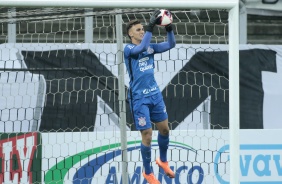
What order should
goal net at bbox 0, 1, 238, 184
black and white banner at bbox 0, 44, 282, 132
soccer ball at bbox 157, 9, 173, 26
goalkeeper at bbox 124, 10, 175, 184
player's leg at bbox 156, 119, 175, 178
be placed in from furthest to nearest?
black and white banner at bbox 0, 44, 282, 132 < goal net at bbox 0, 1, 238, 184 < player's leg at bbox 156, 119, 175, 178 < goalkeeper at bbox 124, 10, 175, 184 < soccer ball at bbox 157, 9, 173, 26

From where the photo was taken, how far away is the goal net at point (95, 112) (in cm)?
750

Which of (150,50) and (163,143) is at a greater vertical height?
(150,50)

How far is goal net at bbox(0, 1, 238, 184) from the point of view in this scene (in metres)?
7.50

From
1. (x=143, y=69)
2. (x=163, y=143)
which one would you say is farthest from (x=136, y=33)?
(x=163, y=143)

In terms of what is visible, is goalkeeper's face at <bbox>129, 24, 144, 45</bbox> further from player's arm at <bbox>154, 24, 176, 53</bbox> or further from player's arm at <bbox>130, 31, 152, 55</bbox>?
player's arm at <bbox>130, 31, 152, 55</bbox>

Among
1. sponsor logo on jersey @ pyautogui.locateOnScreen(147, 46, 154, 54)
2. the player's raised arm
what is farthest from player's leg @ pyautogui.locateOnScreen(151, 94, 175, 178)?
the player's raised arm

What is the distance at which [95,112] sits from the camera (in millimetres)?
7941

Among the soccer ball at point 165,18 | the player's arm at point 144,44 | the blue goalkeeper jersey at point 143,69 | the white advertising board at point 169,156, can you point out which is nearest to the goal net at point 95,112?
the white advertising board at point 169,156

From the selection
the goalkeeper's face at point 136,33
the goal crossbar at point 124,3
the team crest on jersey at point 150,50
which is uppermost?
the goal crossbar at point 124,3

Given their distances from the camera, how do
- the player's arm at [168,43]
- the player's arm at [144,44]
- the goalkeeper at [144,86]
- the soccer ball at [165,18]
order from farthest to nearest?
the goalkeeper at [144,86]
the player's arm at [168,43]
the player's arm at [144,44]
the soccer ball at [165,18]

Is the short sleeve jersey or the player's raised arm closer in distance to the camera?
the player's raised arm

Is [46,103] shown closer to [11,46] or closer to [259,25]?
[11,46]

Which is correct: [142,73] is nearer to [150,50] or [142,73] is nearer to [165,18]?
[150,50]

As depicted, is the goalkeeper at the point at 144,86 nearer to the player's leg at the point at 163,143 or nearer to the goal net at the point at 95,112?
the player's leg at the point at 163,143
